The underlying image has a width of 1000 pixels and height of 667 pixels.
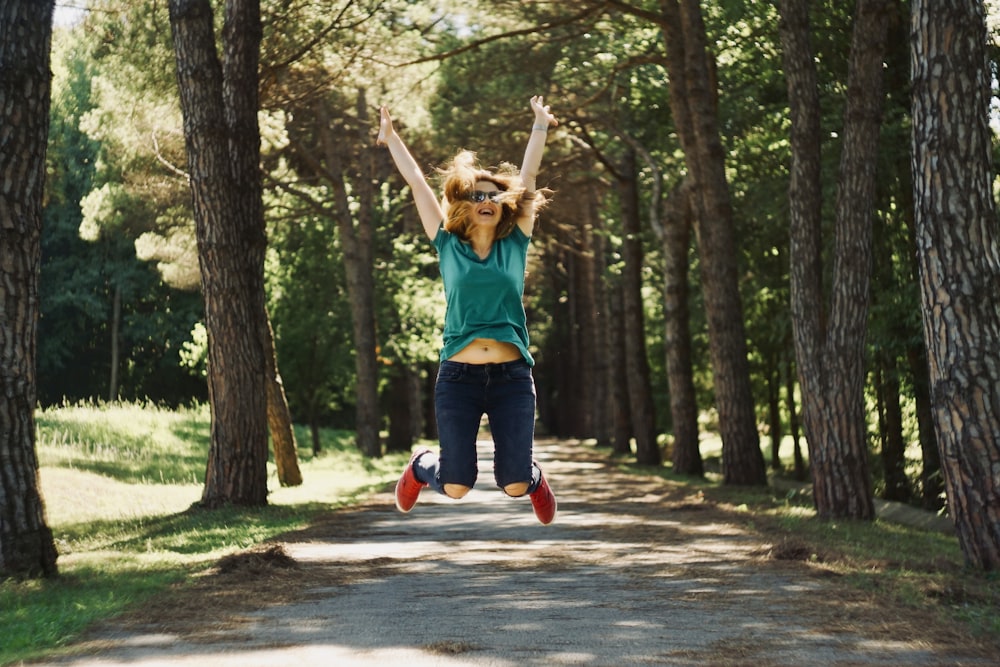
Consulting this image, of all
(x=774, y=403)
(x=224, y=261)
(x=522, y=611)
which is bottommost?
(x=522, y=611)

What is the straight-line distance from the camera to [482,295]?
745cm

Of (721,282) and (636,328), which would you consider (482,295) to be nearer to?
(721,282)

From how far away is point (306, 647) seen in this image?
7.10 metres

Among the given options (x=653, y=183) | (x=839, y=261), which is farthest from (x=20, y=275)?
(x=653, y=183)

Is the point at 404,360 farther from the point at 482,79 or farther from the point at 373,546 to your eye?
the point at 373,546

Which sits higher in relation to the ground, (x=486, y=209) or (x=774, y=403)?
(x=486, y=209)

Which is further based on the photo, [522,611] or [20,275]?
[20,275]

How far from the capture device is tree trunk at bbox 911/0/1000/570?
10352 mm

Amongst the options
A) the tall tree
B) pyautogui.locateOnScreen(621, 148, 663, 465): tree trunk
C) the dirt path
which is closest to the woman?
the dirt path

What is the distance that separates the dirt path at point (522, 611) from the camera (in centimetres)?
688

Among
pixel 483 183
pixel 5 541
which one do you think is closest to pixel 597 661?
pixel 483 183

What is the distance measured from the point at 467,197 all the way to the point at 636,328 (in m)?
25.0

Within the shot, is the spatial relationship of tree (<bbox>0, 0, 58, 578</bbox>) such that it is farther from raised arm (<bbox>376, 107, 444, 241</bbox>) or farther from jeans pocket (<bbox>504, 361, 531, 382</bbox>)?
jeans pocket (<bbox>504, 361, 531, 382</bbox>)

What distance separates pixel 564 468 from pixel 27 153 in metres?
21.7
